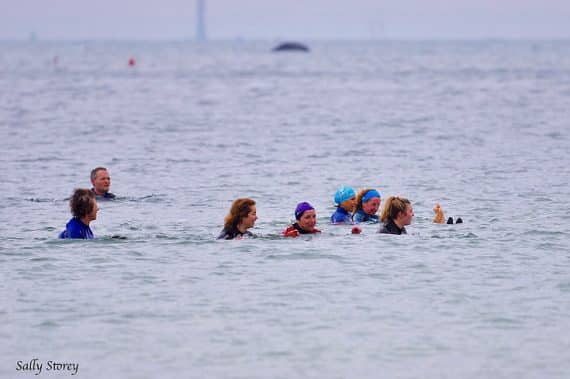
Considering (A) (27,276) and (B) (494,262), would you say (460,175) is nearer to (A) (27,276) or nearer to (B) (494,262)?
(B) (494,262)

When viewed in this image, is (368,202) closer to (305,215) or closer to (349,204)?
(349,204)

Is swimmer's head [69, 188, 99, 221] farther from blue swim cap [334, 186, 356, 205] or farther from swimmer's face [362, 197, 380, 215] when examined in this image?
swimmer's face [362, 197, 380, 215]

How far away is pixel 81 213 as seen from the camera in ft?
62.2

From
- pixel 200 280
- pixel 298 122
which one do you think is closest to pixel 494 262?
pixel 200 280

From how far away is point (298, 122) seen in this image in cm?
5653

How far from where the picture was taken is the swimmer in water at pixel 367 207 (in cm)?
2172

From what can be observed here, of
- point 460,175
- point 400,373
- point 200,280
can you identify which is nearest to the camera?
point 400,373

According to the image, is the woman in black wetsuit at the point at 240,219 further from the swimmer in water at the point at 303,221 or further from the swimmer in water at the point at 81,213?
the swimmer in water at the point at 81,213

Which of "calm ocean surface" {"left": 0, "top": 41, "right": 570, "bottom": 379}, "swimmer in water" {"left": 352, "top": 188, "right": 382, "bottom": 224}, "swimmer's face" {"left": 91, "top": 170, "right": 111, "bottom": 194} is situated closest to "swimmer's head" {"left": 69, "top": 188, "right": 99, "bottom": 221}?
"calm ocean surface" {"left": 0, "top": 41, "right": 570, "bottom": 379}

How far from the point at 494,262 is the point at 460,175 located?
44.9ft

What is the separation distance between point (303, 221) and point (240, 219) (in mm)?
1137

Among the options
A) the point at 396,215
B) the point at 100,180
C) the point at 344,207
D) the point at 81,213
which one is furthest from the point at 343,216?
the point at 100,180

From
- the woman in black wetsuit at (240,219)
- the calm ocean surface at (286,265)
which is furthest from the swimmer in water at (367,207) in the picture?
the woman in black wetsuit at (240,219)

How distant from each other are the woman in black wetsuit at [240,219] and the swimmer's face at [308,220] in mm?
863
